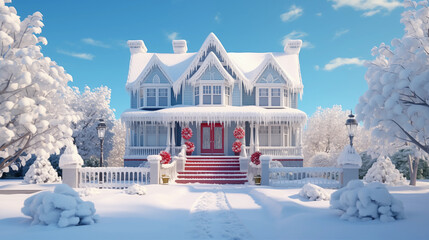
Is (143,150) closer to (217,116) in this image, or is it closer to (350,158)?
(217,116)

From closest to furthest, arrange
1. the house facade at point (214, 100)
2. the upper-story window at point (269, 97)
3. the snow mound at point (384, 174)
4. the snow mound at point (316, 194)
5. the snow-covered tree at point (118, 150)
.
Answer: the snow mound at point (316, 194), the snow mound at point (384, 174), the house facade at point (214, 100), the upper-story window at point (269, 97), the snow-covered tree at point (118, 150)

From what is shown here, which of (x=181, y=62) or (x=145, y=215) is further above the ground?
(x=181, y=62)

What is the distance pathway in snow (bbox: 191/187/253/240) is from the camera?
6062 millimetres

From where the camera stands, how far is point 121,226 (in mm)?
6215

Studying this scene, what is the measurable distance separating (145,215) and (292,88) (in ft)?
64.5

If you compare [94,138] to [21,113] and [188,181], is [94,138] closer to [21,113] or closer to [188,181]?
[188,181]

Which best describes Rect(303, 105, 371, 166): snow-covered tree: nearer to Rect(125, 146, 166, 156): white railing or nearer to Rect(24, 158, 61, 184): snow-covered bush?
Rect(125, 146, 166, 156): white railing

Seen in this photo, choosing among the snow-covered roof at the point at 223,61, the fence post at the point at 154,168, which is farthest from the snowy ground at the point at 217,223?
the snow-covered roof at the point at 223,61

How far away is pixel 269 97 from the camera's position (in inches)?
969

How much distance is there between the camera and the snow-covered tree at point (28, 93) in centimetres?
773

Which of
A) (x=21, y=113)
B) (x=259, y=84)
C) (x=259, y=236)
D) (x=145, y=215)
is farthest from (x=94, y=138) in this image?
(x=259, y=236)

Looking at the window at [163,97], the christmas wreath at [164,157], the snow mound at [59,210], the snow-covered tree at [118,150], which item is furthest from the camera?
the snow-covered tree at [118,150]

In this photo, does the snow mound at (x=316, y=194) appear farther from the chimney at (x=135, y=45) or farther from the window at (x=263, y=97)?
the chimney at (x=135, y=45)

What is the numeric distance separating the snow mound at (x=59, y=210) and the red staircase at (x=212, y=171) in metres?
11.5
